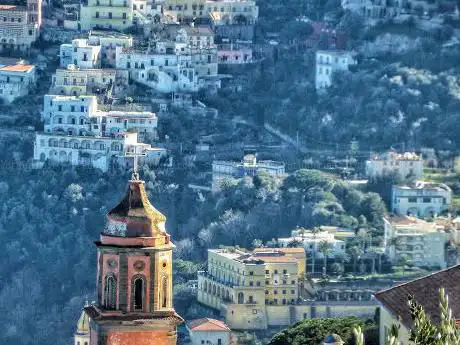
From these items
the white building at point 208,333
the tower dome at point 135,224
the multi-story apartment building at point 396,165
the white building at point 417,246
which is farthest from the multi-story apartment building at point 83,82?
the tower dome at point 135,224

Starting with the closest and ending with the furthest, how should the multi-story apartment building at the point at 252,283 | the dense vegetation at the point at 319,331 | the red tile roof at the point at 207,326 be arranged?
the dense vegetation at the point at 319,331 → the red tile roof at the point at 207,326 → the multi-story apartment building at the point at 252,283

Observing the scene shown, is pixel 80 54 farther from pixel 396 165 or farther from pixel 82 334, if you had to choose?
pixel 82 334

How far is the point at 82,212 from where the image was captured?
11138 cm

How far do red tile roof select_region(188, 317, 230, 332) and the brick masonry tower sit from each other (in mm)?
51959

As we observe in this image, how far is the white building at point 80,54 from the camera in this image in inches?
4774

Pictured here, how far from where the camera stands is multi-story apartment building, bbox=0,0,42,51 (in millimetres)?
124500

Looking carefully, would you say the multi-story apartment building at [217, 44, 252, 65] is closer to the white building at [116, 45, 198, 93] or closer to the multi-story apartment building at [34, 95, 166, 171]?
the white building at [116, 45, 198, 93]

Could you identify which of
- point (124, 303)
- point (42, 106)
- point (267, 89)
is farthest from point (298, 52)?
point (124, 303)

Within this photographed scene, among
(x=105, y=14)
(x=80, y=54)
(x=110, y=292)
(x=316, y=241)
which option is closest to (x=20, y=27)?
→ (x=105, y=14)

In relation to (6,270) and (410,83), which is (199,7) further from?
(6,270)

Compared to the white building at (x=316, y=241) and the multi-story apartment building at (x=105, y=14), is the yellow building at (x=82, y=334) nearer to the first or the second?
the white building at (x=316, y=241)

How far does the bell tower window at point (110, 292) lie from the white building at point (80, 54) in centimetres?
7972

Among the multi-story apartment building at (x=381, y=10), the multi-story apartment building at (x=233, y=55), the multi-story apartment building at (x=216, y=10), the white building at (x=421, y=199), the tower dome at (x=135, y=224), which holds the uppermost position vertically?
the tower dome at (x=135, y=224)

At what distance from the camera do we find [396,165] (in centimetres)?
11312
